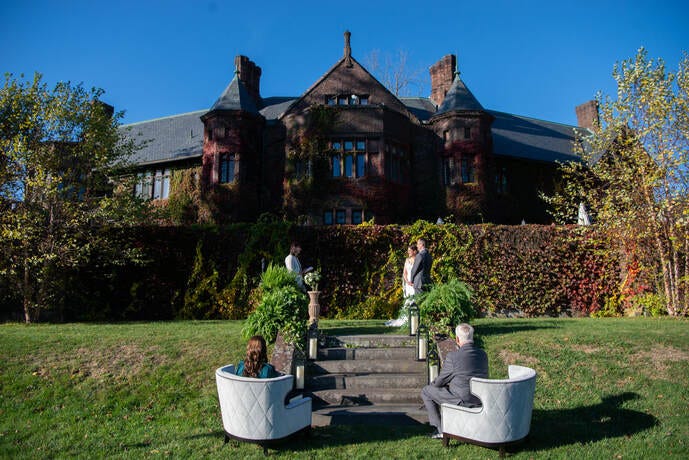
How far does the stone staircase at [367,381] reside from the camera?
736cm

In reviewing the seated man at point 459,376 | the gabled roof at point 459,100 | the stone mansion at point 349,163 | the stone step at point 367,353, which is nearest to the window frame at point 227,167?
the stone mansion at point 349,163

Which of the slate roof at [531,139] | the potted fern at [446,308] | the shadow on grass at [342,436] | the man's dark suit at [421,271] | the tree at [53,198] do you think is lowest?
the shadow on grass at [342,436]

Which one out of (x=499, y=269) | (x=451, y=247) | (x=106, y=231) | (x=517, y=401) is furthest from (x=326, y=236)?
(x=517, y=401)

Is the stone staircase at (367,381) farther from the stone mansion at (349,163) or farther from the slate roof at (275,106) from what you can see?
the slate roof at (275,106)

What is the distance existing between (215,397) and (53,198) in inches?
394

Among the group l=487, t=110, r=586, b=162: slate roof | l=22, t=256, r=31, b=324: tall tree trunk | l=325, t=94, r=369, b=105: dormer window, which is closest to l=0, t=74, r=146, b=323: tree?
l=22, t=256, r=31, b=324: tall tree trunk

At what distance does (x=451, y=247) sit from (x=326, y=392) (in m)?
9.65

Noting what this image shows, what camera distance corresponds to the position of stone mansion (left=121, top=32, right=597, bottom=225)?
72.2 feet

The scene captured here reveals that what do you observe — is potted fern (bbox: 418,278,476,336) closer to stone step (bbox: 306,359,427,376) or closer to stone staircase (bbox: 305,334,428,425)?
stone staircase (bbox: 305,334,428,425)

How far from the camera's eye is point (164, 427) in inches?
278

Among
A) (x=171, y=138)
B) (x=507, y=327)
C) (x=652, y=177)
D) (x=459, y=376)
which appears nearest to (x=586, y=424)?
(x=459, y=376)

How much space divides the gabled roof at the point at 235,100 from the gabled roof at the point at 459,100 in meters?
9.02

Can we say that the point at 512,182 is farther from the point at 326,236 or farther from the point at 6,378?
the point at 6,378

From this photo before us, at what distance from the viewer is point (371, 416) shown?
7344 millimetres
